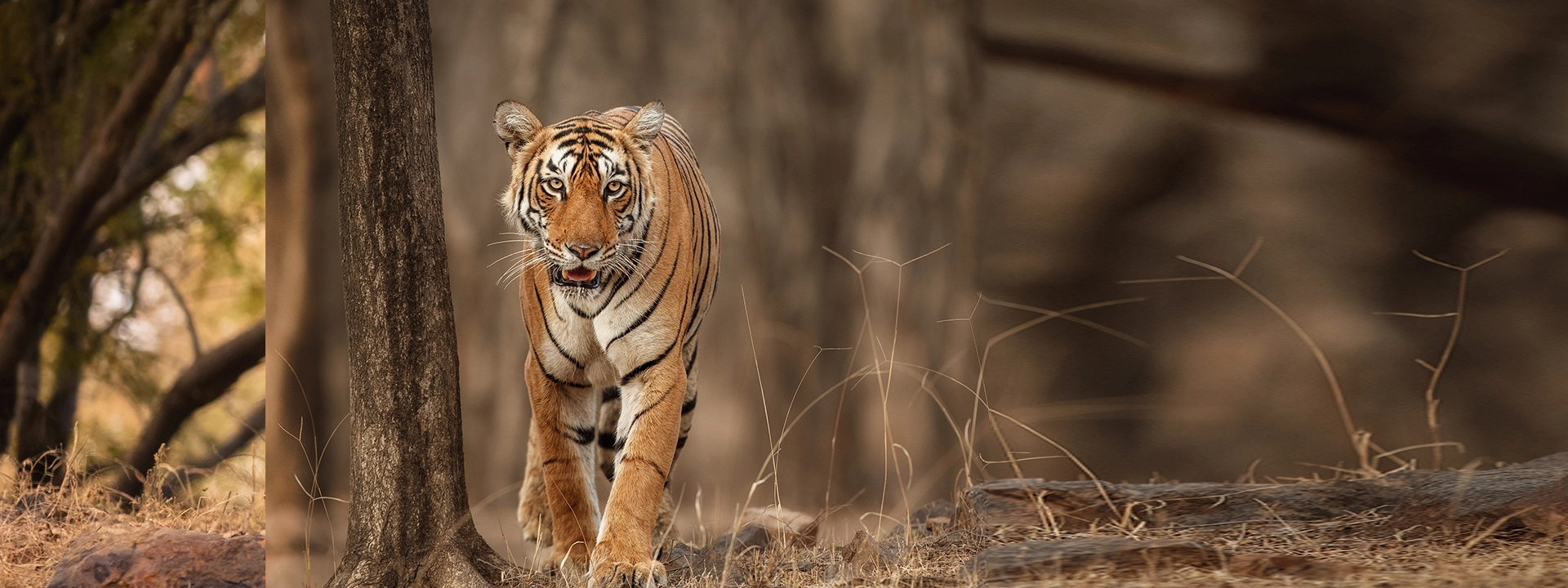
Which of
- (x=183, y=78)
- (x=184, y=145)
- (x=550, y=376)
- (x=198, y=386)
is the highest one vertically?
(x=183, y=78)

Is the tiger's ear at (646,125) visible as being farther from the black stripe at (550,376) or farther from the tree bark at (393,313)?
the black stripe at (550,376)

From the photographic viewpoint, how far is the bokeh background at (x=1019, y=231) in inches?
175

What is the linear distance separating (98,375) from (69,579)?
4630 mm

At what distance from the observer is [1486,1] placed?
14.8 feet

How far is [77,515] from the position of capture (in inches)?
197

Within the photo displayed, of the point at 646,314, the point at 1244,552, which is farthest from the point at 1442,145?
the point at 646,314

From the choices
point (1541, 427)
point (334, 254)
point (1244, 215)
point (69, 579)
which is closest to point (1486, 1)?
point (1244, 215)

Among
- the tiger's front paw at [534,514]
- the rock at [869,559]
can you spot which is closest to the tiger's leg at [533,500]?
the tiger's front paw at [534,514]

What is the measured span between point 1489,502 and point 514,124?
116 inches

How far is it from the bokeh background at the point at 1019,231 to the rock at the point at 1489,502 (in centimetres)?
133

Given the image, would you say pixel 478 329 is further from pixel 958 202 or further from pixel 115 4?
pixel 115 4

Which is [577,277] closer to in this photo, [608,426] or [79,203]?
[608,426]

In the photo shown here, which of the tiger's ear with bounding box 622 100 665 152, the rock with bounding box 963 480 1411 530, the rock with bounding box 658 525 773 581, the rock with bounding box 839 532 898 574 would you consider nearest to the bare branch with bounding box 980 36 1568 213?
the rock with bounding box 963 480 1411 530

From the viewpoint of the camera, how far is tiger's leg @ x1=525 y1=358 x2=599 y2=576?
12.1 ft
